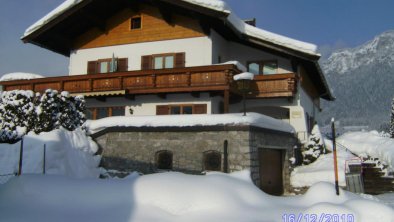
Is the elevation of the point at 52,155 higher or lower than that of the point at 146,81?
lower

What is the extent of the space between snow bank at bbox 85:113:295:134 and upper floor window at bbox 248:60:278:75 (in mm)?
4220

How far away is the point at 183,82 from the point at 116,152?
4.65 metres

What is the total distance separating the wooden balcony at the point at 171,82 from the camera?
18.4 meters

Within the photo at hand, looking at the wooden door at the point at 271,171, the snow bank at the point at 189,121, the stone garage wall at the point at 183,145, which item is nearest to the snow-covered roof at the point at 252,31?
the snow bank at the point at 189,121

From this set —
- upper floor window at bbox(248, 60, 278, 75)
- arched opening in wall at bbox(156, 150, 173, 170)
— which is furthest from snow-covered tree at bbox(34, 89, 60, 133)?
upper floor window at bbox(248, 60, 278, 75)

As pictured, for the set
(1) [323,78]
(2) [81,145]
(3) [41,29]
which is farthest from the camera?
(1) [323,78]

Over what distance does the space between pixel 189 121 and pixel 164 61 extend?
698cm

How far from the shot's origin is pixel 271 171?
672 inches

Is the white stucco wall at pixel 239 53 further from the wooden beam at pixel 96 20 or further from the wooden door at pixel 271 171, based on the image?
the wooden beam at pixel 96 20

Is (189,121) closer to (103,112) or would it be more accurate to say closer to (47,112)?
(47,112)

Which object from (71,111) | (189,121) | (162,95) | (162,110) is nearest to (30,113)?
(71,111)

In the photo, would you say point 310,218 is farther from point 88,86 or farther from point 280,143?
point 88,86

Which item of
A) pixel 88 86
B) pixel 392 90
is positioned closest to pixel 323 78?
Result: pixel 88 86

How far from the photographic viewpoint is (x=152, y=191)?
719 centimetres
